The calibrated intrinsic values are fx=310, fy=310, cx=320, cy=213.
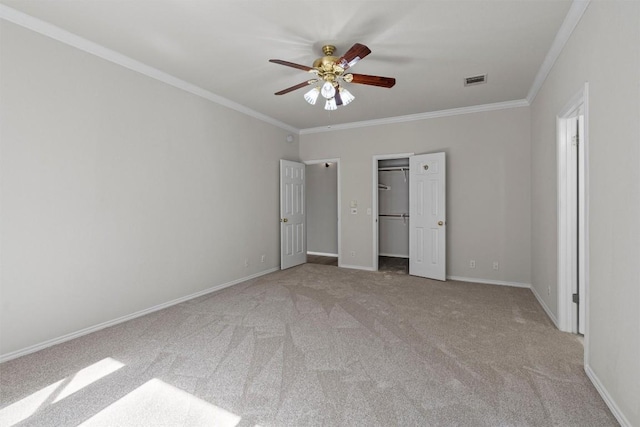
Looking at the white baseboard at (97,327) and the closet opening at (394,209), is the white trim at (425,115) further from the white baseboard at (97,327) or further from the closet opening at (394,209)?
the white baseboard at (97,327)

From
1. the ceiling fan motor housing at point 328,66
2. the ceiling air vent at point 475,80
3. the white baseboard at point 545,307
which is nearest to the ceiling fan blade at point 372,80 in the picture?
the ceiling fan motor housing at point 328,66

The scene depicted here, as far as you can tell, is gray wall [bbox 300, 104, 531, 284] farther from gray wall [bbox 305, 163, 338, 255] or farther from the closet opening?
gray wall [bbox 305, 163, 338, 255]

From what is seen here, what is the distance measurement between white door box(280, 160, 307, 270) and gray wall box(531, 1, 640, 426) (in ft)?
14.0

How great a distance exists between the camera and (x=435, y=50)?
308 cm

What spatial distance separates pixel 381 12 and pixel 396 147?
3200mm

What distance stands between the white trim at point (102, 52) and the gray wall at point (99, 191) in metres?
0.07

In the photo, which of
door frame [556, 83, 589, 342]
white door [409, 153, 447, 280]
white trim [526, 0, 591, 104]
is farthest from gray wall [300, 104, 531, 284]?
door frame [556, 83, 589, 342]

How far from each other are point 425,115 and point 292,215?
2972 millimetres

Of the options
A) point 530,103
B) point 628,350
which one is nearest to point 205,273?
point 628,350

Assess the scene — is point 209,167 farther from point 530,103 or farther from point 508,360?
point 530,103

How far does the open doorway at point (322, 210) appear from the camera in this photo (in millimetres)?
7496

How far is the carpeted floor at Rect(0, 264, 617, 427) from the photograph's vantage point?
72.2 inches

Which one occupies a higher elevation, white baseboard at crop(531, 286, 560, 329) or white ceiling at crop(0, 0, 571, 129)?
white ceiling at crop(0, 0, 571, 129)

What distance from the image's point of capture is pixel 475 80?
3.82 metres
